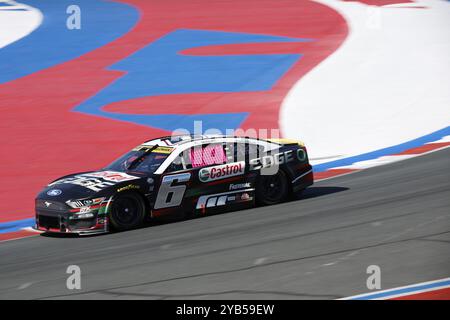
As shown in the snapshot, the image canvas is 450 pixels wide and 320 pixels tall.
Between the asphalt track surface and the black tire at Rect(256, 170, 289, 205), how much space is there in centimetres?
25

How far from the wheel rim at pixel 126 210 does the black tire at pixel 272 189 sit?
6.59ft

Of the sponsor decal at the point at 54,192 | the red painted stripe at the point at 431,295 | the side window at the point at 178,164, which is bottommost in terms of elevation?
the red painted stripe at the point at 431,295

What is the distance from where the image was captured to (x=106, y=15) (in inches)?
1246

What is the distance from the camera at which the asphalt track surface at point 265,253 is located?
823 centimetres

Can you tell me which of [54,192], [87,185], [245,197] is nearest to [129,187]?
Answer: [87,185]

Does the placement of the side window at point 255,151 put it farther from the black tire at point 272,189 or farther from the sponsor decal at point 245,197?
the sponsor decal at point 245,197

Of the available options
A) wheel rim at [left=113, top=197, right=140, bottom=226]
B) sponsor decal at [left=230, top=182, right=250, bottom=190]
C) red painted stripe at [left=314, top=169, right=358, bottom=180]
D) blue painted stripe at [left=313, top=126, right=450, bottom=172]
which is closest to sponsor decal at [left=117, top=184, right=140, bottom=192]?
wheel rim at [left=113, top=197, right=140, bottom=226]

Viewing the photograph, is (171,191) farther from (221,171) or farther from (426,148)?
(426,148)

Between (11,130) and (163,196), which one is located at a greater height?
(11,130)

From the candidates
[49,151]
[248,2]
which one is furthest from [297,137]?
[248,2]

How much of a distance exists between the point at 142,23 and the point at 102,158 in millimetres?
13786

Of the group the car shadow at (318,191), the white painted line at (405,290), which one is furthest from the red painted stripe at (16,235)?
the white painted line at (405,290)

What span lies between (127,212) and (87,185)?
657 millimetres

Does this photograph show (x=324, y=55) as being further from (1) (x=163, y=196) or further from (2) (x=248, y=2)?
(1) (x=163, y=196)
